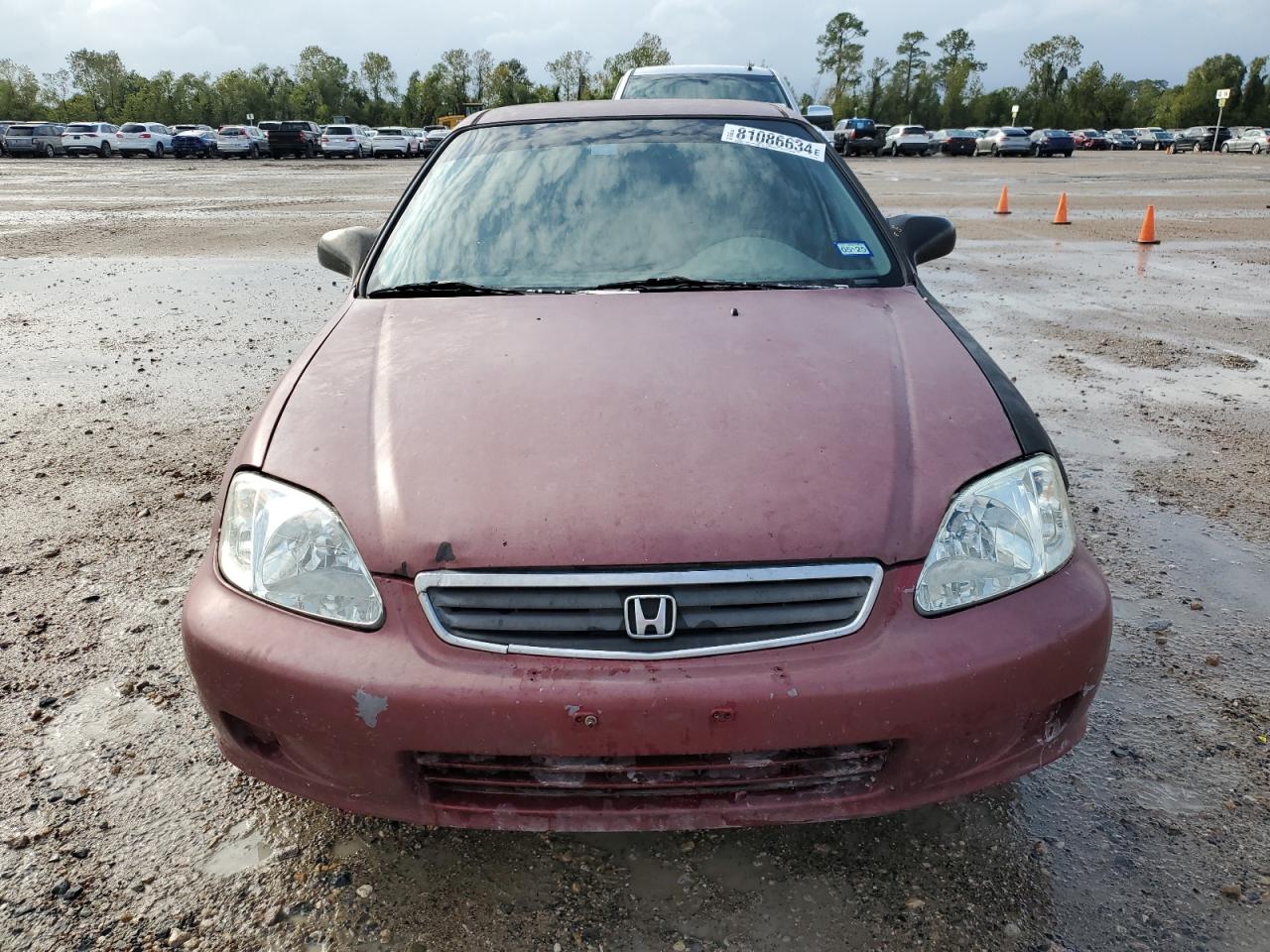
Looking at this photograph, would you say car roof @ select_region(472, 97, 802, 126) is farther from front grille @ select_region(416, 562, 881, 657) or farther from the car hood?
front grille @ select_region(416, 562, 881, 657)

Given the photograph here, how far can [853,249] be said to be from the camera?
110 inches

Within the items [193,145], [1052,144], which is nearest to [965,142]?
[1052,144]

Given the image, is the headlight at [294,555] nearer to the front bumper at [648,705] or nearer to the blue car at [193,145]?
the front bumper at [648,705]

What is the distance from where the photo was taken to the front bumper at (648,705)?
157 cm

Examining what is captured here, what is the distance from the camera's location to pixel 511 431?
1914 mm

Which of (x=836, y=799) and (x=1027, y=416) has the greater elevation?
(x=1027, y=416)

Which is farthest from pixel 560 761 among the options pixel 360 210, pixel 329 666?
pixel 360 210

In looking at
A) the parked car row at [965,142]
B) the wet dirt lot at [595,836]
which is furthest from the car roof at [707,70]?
the parked car row at [965,142]

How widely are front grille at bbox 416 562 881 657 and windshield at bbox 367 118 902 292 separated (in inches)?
46.8

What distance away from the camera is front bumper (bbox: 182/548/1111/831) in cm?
157

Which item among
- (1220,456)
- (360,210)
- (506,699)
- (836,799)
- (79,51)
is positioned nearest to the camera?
(506,699)

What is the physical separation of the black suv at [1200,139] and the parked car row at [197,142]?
1776 inches

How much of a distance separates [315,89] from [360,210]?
257 feet

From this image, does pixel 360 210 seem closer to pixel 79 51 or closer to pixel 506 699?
pixel 506 699
